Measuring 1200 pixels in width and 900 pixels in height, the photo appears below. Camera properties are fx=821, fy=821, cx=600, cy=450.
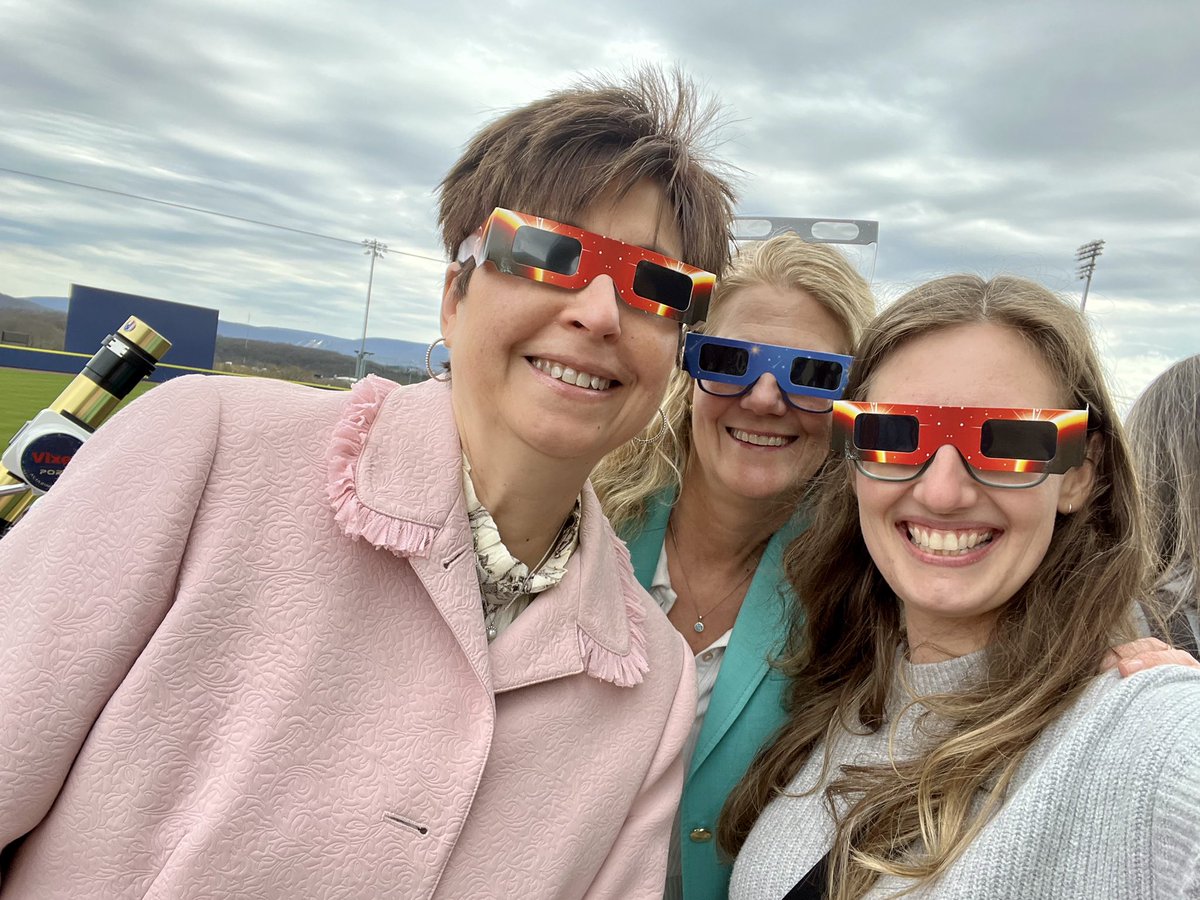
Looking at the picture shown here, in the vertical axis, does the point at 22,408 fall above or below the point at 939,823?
below

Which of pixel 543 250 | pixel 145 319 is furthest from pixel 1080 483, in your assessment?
pixel 145 319

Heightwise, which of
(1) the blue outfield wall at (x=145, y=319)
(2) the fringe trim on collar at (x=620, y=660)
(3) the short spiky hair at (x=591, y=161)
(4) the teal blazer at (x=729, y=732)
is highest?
(3) the short spiky hair at (x=591, y=161)

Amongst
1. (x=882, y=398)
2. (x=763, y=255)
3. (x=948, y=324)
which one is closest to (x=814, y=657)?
(x=882, y=398)

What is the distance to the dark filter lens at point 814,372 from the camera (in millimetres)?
2664

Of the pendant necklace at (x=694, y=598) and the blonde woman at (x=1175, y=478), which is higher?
the blonde woman at (x=1175, y=478)

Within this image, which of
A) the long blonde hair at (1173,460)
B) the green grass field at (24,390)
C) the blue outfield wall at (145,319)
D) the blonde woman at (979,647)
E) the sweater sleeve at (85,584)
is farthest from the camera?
the blue outfield wall at (145,319)

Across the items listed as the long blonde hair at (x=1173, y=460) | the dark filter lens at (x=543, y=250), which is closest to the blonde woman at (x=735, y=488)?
the dark filter lens at (x=543, y=250)

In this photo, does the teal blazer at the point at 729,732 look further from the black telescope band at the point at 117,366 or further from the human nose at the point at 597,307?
the black telescope band at the point at 117,366

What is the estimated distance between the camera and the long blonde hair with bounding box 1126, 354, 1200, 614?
10.7 ft

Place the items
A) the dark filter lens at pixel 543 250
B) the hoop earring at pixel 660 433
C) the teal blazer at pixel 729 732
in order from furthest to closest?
1. the hoop earring at pixel 660 433
2. the teal blazer at pixel 729 732
3. the dark filter lens at pixel 543 250

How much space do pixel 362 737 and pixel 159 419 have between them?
2.23ft

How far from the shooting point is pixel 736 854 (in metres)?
2.31

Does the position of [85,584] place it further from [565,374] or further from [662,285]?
[662,285]

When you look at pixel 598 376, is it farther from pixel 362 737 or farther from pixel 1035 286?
pixel 1035 286
